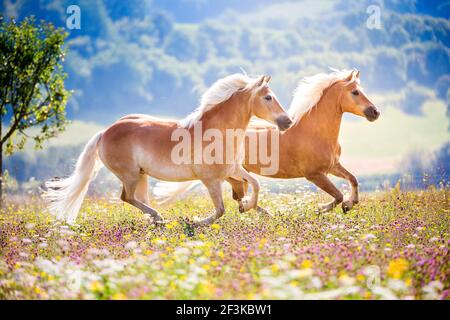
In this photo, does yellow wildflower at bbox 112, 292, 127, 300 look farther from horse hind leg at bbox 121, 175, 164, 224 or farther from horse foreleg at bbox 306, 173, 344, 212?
horse foreleg at bbox 306, 173, 344, 212

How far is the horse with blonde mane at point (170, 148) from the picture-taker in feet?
26.6

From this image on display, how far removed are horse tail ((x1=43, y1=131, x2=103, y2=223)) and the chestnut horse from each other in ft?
7.46

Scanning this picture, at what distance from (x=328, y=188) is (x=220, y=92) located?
7.86ft

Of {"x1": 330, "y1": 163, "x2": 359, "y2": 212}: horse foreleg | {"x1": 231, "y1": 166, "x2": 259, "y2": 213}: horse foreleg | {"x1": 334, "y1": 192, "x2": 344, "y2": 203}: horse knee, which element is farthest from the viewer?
{"x1": 334, "y1": 192, "x2": 344, "y2": 203}: horse knee

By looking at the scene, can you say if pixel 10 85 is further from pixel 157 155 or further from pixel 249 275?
pixel 249 275

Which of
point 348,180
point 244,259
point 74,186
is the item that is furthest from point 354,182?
point 74,186

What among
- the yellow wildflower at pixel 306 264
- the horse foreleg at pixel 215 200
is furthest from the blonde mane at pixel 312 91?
the yellow wildflower at pixel 306 264

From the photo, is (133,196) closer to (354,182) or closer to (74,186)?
(74,186)

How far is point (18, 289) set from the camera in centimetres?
511

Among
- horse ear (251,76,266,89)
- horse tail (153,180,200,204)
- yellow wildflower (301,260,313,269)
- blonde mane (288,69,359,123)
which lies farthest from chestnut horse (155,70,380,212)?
yellow wildflower (301,260,313,269)

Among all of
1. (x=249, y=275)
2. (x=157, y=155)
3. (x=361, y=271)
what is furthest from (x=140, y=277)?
(x=157, y=155)

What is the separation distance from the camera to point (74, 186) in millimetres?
8969

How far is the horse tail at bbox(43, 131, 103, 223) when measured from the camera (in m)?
8.91

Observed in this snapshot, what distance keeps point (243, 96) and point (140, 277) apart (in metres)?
4.01
